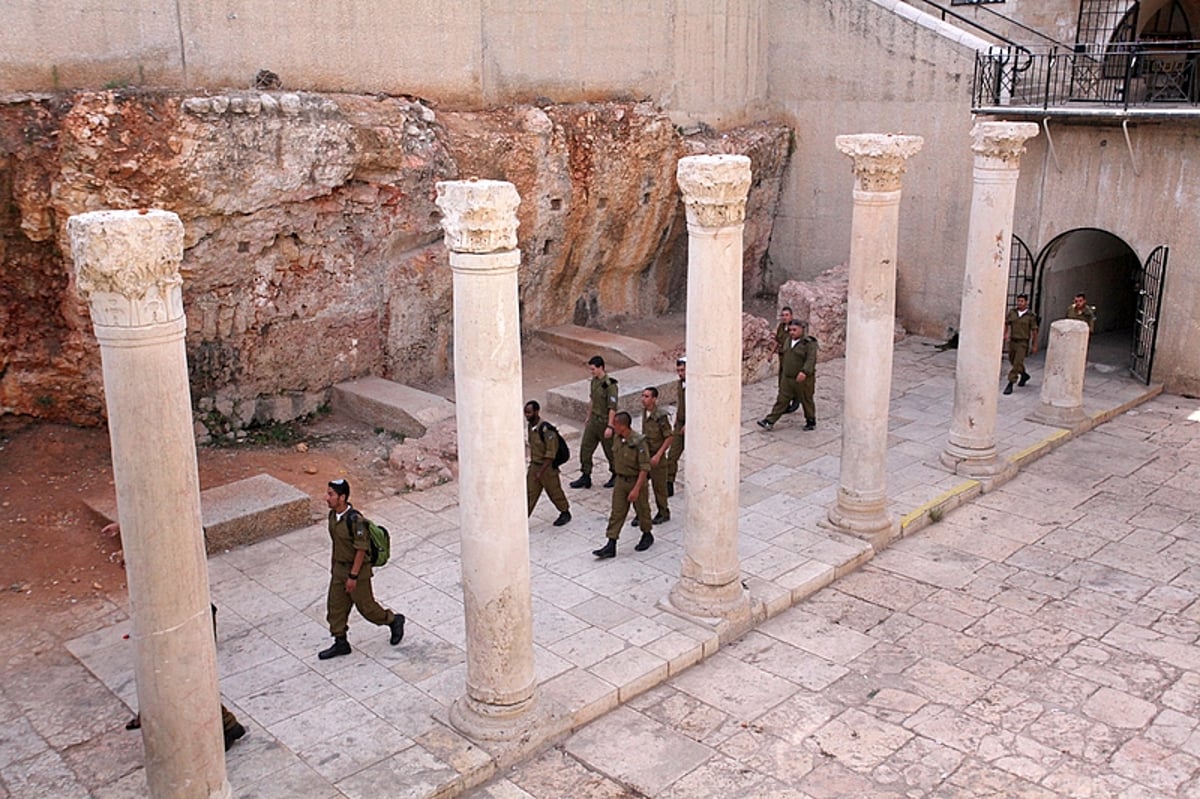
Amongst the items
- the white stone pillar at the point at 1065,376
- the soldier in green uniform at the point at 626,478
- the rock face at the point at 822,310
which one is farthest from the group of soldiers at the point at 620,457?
the rock face at the point at 822,310

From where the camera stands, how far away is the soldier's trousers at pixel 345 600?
26.2 ft

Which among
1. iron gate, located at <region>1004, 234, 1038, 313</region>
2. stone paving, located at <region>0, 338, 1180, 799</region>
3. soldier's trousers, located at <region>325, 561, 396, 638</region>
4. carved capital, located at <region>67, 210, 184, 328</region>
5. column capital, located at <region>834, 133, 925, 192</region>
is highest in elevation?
column capital, located at <region>834, 133, 925, 192</region>

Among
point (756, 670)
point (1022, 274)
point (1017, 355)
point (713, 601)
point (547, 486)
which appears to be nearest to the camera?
point (756, 670)

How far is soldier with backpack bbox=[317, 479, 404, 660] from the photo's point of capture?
783 centimetres

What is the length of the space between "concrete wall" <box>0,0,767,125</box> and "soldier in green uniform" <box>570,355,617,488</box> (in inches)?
203

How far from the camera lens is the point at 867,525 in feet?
34.3

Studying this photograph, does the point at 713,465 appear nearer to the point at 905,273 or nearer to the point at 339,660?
the point at 339,660

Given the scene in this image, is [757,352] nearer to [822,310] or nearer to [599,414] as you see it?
[822,310]

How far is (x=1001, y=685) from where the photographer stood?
8.09 m

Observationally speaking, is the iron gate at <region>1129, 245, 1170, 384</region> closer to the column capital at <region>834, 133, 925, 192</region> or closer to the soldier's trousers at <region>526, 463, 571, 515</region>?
the column capital at <region>834, 133, 925, 192</region>

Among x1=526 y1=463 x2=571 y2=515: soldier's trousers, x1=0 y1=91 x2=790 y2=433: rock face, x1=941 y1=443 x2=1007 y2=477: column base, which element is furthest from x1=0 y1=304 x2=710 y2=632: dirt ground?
x1=941 y1=443 x2=1007 y2=477: column base

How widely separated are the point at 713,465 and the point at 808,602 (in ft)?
6.07

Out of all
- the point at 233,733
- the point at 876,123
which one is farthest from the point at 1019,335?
the point at 233,733

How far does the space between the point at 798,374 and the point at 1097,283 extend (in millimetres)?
8025
